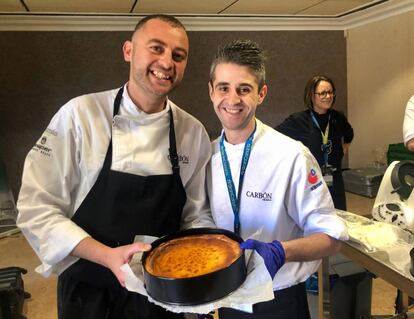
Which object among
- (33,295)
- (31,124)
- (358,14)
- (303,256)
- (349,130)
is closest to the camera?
(303,256)

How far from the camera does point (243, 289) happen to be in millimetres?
849

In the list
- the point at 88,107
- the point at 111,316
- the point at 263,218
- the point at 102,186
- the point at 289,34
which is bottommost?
the point at 111,316

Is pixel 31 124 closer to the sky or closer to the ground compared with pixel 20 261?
closer to the sky

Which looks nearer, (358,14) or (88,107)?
(88,107)

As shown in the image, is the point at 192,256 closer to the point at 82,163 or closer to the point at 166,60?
the point at 82,163

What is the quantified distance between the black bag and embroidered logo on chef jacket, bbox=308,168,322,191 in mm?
2045

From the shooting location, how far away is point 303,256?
3.37 feet

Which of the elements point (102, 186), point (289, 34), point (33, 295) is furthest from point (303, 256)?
point (289, 34)

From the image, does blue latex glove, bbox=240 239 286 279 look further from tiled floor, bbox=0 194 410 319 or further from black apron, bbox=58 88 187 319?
tiled floor, bbox=0 194 410 319

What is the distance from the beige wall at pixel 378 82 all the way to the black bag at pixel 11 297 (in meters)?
4.66

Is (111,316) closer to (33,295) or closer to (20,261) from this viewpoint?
(33,295)

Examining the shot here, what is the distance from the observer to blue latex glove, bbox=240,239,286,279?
2.91ft

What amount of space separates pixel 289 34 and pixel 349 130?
2.60 m

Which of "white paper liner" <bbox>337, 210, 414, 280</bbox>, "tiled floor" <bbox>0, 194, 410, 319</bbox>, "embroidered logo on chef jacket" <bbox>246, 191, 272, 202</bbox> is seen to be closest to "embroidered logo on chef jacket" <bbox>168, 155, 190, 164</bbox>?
"embroidered logo on chef jacket" <bbox>246, 191, 272, 202</bbox>
